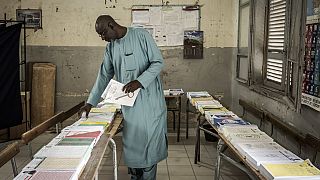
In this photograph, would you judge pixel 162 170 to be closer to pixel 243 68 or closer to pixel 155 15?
pixel 243 68

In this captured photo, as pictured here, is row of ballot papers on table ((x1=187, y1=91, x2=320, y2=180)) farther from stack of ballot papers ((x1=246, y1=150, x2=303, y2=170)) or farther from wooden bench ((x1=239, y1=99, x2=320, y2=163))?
wooden bench ((x1=239, y1=99, x2=320, y2=163))

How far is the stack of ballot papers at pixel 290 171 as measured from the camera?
64.1 inches

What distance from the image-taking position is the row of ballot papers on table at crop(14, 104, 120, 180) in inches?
59.7

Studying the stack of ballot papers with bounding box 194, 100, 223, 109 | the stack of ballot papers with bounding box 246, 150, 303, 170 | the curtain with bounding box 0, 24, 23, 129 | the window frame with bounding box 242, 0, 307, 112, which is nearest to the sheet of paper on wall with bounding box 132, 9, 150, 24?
the curtain with bounding box 0, 24, 23, 129

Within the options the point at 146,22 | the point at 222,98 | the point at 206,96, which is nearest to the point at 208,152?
the point at 206,96

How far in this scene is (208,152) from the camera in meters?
4.48

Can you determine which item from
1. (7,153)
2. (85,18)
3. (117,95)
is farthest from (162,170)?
(85,18)

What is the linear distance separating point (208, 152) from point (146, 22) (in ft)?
7.68

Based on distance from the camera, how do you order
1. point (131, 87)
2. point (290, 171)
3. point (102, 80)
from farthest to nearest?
1. point (102, 80)
2. point (131, 87)
3. point (290, 171)

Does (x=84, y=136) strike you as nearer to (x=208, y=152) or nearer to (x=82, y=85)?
(x=208, y=152)

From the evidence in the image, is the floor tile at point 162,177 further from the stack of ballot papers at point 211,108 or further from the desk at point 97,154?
the desk at point 97,154

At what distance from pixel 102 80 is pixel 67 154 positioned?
109 centimetres

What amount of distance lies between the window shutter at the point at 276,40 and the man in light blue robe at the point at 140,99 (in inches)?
52.6

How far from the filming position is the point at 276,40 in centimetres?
355
